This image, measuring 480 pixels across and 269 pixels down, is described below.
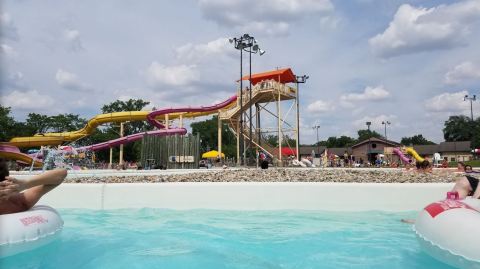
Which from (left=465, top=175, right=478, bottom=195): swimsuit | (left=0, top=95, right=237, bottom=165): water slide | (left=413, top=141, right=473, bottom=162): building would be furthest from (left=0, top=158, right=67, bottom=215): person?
(left=413, top=141, right=473, bottom=162): building

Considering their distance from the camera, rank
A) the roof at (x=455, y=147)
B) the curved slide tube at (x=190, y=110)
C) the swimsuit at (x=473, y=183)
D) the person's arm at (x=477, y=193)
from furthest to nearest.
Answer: the roof at (x=455, y=147)
the curved slide tube at (x=190, y=110)
the swimsuit at (x=473, y=183)
the person's arm at (x=477, y=193)

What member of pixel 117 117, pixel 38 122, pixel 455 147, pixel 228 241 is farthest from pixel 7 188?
pixel 455 147

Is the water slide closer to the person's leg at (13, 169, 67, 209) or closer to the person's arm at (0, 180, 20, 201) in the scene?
the person's leg at (13, 169, 67, 209)

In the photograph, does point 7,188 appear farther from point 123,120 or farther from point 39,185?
point 123,120

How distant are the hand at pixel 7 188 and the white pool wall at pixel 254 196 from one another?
138 inches

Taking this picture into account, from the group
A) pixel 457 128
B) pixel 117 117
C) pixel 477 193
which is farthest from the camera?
pixel 457 128

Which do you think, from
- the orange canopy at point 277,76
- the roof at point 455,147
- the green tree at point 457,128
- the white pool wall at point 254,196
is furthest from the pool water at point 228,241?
the green tree at point 457,128

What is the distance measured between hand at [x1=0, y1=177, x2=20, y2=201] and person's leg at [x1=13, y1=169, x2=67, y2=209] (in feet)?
0.55

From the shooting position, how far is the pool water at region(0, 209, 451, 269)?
422 cm

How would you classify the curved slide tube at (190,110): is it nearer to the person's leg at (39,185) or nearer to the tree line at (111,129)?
the tree line at (111,129)

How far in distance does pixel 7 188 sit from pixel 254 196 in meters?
4.40

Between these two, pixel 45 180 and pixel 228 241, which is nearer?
pixel 45 180

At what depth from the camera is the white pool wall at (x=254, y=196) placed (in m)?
7.32

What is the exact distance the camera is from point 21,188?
442 cm
